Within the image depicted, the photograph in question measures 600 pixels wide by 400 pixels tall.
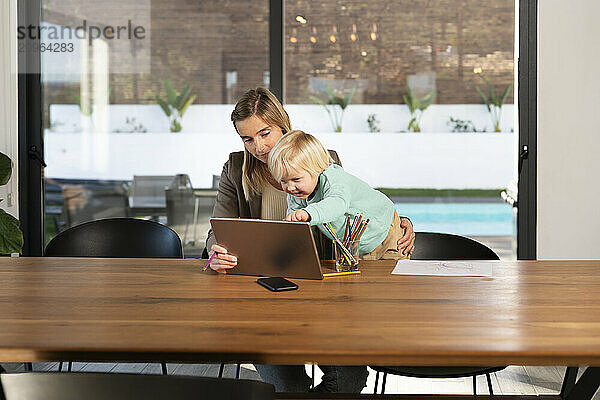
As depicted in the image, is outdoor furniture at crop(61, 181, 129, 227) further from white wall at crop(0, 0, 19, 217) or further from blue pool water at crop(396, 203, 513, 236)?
blue pool water at crop(396, 203, 513, 236)

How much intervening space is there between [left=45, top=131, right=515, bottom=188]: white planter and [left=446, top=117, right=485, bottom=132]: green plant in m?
0.03

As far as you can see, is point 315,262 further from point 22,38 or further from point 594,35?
point 22,38

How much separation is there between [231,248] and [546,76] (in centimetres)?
287

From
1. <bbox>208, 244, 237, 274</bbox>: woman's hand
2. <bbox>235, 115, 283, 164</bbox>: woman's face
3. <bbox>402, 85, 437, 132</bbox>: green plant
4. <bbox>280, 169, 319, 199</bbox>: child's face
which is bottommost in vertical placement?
<bbox>208, 244, 237, 274</bbox>: woman's hand

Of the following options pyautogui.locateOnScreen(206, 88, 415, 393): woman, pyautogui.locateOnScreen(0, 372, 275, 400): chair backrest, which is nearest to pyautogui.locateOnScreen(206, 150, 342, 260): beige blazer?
pyautogui.locateOnScreen(206, 88, 415, 393): woman

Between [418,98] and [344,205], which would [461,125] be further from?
[344,205]

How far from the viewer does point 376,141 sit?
15.1 feet

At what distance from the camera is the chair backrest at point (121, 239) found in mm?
2982

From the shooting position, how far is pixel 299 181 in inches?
91.2

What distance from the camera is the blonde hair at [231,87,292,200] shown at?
2.72 meters

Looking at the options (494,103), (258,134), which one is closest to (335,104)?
(494,103)

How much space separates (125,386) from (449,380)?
2833 millimetres

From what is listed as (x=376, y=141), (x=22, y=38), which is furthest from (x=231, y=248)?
(x=22, y=38)

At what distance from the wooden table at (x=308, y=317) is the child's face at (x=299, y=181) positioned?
32 cm
